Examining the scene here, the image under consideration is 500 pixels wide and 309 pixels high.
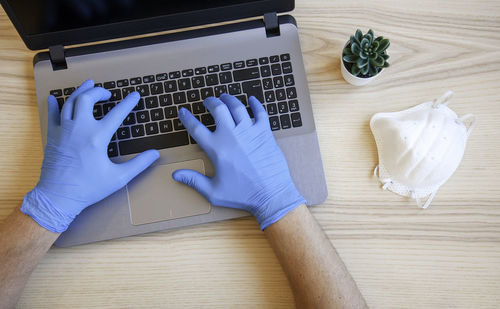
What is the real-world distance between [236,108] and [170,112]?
0.14 meters

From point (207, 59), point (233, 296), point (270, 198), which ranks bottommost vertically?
point (233, 296)

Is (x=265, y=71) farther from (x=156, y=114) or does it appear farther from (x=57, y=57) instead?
(x=57, y=57)

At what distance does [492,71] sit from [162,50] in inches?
28.1

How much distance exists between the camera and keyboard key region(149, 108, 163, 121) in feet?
2.51

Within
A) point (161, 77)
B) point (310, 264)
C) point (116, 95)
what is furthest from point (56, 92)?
point (310, 264)

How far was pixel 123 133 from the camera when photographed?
77 cm

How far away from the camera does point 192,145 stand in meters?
0.76

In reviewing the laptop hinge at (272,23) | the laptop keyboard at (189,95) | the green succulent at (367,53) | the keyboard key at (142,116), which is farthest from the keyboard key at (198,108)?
the green succulent at (367,53)

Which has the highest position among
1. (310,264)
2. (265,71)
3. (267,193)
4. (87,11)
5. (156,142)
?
(87,11)

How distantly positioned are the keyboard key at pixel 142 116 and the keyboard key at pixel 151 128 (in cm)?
1

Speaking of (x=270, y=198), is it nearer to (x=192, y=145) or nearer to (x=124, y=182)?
(x=192, y=145)

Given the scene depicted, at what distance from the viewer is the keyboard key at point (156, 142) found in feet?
2.49

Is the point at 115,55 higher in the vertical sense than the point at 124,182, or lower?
higher

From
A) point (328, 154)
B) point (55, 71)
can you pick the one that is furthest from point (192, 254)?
point (55, 71)
